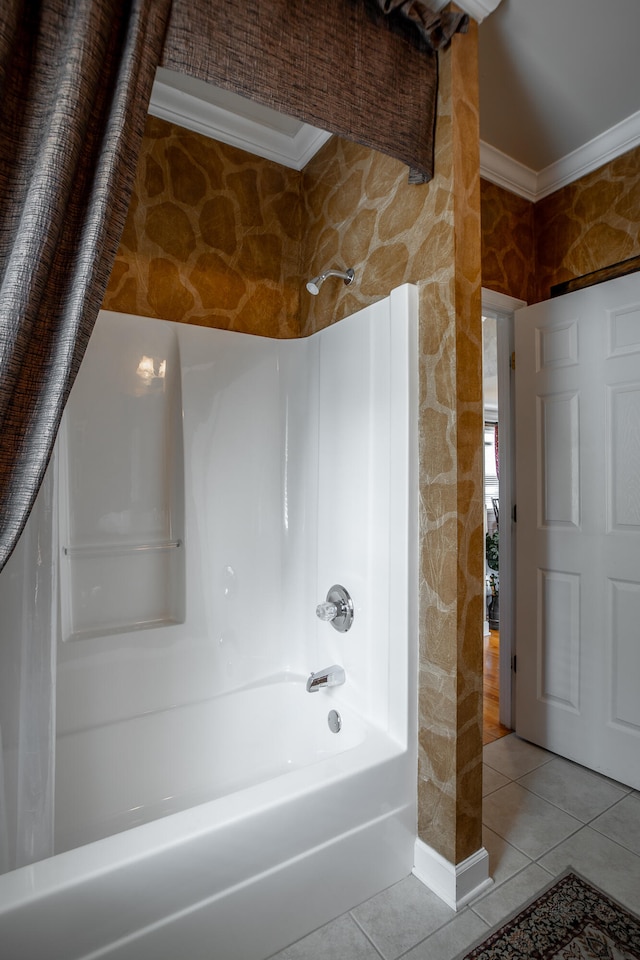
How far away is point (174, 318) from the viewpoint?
6.81 feet

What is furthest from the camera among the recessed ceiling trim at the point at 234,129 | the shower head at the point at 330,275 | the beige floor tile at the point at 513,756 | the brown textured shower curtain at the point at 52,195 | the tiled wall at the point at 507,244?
the tiled wall at the point at 507,244

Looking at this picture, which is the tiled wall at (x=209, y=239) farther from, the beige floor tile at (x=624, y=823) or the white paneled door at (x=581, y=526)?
the beige floor tile at (x=624, y=823)

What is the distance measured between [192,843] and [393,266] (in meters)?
1.73

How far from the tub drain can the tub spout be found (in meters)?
0.09

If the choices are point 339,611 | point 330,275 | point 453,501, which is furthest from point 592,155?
point 339,611

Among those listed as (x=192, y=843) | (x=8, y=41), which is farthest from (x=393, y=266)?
(x=192, y=843)

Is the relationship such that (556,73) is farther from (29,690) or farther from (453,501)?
(29,690)

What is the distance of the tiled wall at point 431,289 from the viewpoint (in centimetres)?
148

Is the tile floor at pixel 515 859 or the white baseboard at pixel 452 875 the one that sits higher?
the white baseboard at pixel 452 875

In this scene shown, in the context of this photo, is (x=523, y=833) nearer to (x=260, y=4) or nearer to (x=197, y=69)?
(x=197, y=69)

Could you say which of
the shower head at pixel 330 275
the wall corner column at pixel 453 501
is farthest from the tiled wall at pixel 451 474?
the shower head at pixel 330 275

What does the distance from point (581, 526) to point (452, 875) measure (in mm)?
1407

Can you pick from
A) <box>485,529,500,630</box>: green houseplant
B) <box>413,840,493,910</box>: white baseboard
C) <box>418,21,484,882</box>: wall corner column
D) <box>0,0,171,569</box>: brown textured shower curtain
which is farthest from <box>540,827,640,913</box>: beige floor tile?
<box>485,529,500,630</box>: green houseplant

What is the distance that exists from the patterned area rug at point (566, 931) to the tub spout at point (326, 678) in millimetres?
775
